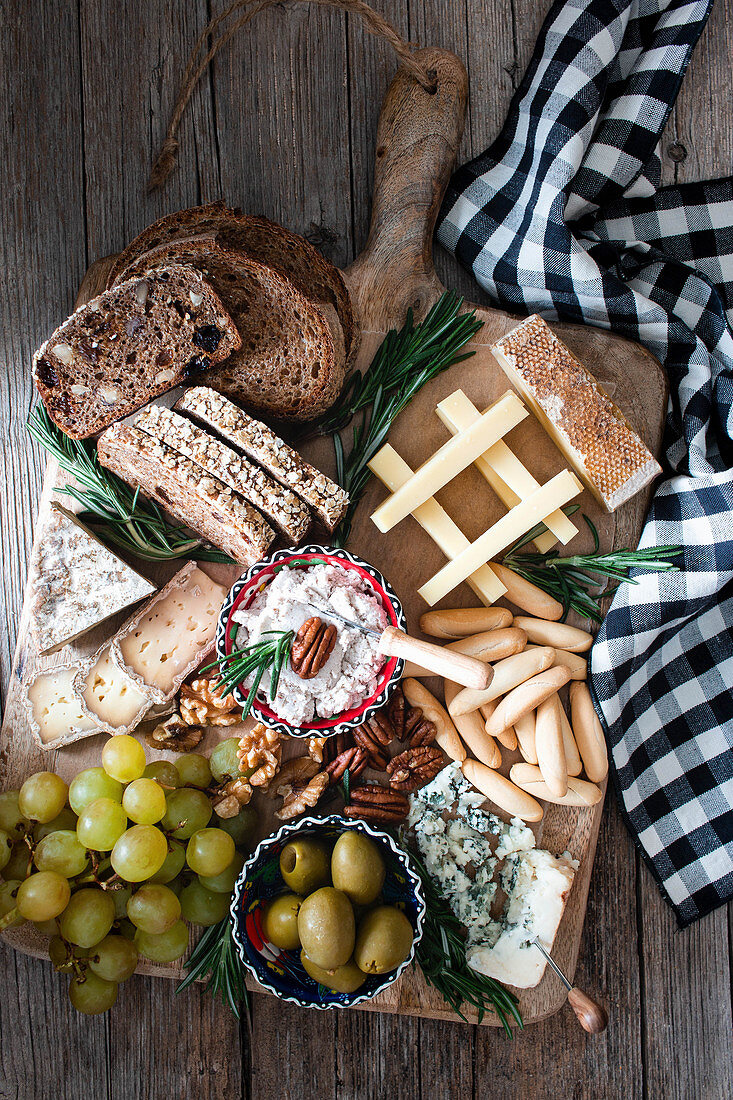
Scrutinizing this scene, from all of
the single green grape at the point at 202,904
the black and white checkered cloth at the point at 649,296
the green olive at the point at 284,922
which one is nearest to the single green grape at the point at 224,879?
the single green grape at the point at 202,904

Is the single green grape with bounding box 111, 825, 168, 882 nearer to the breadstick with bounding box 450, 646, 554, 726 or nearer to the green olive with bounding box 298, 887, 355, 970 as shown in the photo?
the green olive with bounding box 298, 887, 355, 970

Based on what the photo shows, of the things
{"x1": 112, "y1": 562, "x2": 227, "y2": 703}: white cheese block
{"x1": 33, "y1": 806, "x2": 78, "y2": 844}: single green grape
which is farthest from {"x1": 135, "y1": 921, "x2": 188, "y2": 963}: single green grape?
{"x1": 112, "y1": 562, "x2": 227, "y2": 703}: white cheese block

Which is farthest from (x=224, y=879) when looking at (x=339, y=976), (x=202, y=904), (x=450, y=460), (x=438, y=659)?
A: (x=450, y=460)

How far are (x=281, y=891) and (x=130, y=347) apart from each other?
3.67ft

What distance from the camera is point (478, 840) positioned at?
1582 millimetres

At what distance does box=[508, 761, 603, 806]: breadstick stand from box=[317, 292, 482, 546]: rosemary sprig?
0.63 meters

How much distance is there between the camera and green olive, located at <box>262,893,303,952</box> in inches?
53.8

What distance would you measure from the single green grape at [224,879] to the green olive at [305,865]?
118 mm

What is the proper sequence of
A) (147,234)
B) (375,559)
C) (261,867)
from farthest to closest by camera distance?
(375,559) → (147,234) → (261,867)

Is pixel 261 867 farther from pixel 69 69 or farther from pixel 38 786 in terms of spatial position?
pixel 69 69

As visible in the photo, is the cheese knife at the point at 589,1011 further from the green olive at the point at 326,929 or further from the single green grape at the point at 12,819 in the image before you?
the single green grape at the point at 12,819

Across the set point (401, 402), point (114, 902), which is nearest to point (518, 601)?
point (401, 402)

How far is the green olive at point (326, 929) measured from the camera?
1291mm

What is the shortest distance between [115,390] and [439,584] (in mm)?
781
